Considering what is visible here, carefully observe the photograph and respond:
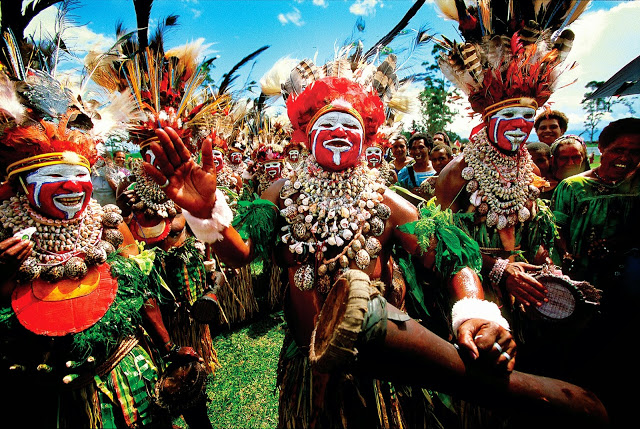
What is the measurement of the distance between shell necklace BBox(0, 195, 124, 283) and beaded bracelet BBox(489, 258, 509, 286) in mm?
2838

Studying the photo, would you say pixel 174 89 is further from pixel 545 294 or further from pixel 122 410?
pixel 545 294

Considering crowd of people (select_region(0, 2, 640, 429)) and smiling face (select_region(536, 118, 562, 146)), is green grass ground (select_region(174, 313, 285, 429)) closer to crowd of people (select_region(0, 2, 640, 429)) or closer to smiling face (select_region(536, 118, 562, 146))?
crowd of people (select_region(0, 2, 640, 429))

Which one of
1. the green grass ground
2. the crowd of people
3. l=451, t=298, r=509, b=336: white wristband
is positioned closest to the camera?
the crowd of people

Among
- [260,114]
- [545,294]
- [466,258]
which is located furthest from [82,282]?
[260,114]

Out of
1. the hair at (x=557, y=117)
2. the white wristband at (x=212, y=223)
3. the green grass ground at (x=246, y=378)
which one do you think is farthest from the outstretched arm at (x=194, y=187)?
the hair at (x=557, y=117)

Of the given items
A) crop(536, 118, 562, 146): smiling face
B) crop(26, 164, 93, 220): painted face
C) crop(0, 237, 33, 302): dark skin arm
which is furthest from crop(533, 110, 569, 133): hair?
crop(0, 237, 33, 302): dark skin arm

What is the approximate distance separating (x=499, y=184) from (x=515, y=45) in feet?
3.72

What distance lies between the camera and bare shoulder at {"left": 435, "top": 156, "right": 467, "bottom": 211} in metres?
2.87

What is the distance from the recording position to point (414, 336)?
3.70 feet

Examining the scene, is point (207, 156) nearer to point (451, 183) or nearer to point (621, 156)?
point (451, 183)

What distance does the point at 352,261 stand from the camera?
1976 millimetres

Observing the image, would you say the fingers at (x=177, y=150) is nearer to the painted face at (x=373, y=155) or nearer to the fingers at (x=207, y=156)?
the fingers at (x=207, y=156)

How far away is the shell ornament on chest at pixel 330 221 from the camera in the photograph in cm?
193

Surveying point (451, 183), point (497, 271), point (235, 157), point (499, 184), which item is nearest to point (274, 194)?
point (451, 183)
